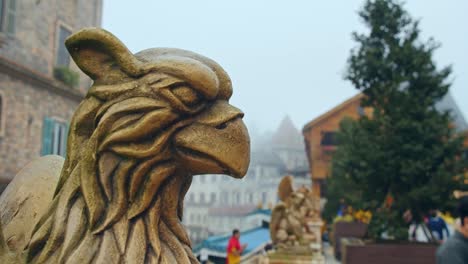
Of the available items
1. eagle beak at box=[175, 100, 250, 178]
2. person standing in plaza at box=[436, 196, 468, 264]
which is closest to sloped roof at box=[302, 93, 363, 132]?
person standing in plaza at box=[436, 196, 468, 264]

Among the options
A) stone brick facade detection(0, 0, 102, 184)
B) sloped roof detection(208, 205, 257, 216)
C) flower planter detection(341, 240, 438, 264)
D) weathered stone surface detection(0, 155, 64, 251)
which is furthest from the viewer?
sloped roof detection(208, 205, 257, 216)

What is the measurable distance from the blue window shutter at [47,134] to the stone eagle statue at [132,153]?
49.5ft

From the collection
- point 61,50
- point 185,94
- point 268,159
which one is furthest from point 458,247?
point 268,159

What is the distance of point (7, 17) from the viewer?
14930mm

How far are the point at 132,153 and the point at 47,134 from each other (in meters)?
15.4

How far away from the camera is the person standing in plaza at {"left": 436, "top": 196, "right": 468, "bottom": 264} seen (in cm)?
337

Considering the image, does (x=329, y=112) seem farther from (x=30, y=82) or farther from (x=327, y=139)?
(x=30, y=82)

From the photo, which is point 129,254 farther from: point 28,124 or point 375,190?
point 28,124

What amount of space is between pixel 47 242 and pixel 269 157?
6576 centimetres

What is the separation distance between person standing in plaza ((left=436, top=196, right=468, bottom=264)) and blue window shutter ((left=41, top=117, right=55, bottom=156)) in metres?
14.1

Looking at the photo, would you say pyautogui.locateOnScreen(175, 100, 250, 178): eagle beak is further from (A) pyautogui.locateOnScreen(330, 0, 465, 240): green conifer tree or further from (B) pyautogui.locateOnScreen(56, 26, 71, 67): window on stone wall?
(B) pyautogui.locateOnScreen(56, 26, 71, 67): window on stone wall

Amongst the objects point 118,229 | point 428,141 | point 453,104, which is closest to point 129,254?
point 118,229

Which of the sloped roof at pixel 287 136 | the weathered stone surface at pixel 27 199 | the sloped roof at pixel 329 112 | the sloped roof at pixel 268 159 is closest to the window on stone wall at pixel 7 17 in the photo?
the weathered stone surface at pixel 27 199

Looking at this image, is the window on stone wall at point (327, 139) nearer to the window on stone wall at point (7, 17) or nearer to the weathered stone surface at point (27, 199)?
the window on stone wall at point (7, 17)
